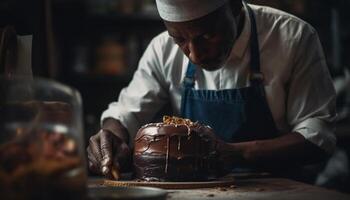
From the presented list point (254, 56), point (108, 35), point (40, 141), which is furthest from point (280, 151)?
point (108, 35)

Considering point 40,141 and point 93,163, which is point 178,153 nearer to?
point 93,163

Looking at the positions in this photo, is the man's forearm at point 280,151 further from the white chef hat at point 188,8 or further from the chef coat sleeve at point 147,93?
the chef coat sleeve at point 147,93

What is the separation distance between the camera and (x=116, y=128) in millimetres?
3158

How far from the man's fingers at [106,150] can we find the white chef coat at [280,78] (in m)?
0.39

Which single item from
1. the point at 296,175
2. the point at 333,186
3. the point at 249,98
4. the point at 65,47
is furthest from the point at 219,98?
the point at 65,47

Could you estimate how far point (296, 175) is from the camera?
3.28m

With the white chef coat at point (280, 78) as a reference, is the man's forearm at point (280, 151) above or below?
below

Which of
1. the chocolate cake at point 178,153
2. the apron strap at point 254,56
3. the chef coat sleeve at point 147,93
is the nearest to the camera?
the chocolate cake at point 178,153

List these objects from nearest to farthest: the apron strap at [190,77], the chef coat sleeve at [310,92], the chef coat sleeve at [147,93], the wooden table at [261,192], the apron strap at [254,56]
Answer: the wooden table at [261,192]
the chef coat sleeve at [310,92]
the apron strap at [254,56]
the apron strap at [190,77]
the chef coat sleeve at [147,93]

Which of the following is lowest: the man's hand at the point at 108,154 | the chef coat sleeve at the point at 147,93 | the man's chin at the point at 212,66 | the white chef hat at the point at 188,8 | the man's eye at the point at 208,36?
the man's hand at the point at 108,154

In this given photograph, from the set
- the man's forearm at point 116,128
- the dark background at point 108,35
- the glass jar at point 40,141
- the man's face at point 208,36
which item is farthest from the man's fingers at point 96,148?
the dark background at point 108,35

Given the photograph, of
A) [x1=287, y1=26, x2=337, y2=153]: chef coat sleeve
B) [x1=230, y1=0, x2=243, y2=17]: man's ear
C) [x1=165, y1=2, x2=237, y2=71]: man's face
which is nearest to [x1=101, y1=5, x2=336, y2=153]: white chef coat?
[x1=287, y1=26, x2=337, y2=153]: chef coat sleeve

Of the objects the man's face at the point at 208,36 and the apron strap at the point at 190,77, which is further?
the apron strap at the point at 190,77

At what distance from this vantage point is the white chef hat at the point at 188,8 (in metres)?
2.76
